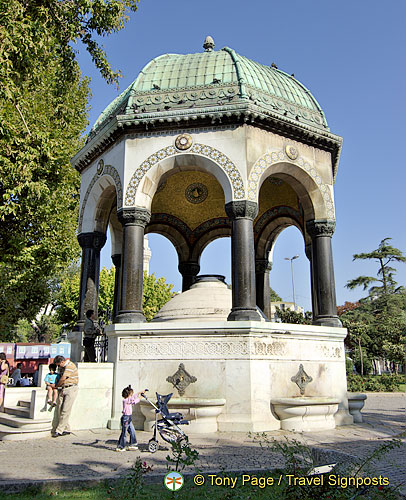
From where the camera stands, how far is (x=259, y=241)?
1577 centimetres

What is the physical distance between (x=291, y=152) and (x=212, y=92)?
2534 mm

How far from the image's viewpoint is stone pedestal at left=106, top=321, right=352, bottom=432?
29.9 ft

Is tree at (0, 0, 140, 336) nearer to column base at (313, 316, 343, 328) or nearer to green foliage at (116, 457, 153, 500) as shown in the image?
green foliage at (116, 457, 153, 500)

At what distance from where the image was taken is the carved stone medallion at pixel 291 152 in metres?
11.5

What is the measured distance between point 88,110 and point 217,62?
13214 mm

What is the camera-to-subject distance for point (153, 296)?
35.1 m

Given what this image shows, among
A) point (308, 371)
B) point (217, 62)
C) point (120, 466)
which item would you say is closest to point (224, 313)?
point (308, 371)

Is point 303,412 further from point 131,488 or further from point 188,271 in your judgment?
point 188,271

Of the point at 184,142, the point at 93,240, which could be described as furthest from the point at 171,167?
the point at 93,240

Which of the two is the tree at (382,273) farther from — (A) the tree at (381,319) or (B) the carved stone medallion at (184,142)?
(B) the carved stone medallion at (184,142)

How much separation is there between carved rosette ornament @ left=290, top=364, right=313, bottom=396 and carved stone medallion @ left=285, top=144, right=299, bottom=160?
521cm

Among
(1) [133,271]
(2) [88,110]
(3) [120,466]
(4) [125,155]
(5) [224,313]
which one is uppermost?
(2) [88,110]

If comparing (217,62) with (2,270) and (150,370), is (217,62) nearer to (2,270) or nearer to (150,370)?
(150,370)

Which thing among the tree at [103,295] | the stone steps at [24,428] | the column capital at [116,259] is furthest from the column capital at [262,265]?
the tree at [103,295]
